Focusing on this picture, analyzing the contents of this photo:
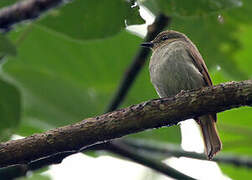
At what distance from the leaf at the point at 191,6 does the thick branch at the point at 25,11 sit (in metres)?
0.64

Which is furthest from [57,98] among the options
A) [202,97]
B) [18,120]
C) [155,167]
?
[202,97]

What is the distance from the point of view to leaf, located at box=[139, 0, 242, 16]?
3367 millimetres

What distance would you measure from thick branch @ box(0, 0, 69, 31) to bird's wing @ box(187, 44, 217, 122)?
1524 millimetres

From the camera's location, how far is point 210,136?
4.21m

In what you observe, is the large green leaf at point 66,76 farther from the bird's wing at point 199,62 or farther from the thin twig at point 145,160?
the thin twig at point 145,160

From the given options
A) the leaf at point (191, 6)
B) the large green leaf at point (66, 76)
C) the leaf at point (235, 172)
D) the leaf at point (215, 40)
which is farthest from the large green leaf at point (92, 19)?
the leaf at point (235, 172)

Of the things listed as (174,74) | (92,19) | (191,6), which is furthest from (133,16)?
(174,74)

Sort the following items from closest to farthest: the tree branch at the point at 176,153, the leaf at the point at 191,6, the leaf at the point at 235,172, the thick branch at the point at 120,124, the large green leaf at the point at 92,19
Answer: the thick branch at the point at 120,124, the leaf at the point at 191,6, the large green leaf at the point at 92,19, the tree branch at the point at 176,153, the leaf at the point at 235,172

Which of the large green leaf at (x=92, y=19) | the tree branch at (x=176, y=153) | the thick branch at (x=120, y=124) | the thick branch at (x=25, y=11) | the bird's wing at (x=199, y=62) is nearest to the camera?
the thick branch at (x=120, y=124)

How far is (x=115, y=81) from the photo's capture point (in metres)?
4.77

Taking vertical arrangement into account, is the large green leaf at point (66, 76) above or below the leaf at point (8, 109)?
below

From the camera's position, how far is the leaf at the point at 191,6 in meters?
3.37

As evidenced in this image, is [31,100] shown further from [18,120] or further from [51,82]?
[18,120]

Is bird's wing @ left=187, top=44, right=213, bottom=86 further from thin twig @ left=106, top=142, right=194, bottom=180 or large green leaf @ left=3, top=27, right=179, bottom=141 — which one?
thin twig @ left=106, top=142, right=194, bottom=180
